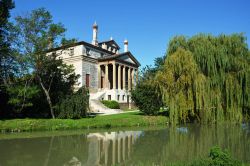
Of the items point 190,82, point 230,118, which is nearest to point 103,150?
point 190,82

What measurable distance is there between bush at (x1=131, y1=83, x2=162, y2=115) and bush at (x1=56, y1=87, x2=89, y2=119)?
633 centimetres

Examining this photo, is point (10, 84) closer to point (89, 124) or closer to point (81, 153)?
point (89, 124)

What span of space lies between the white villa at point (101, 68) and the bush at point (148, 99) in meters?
14.0

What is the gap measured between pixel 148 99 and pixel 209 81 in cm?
752

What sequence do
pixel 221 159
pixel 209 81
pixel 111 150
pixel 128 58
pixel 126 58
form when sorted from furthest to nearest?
pixel 128 58 → pixel 126 58 → pixel 209 81 → pixel 111 150 → pixel 221 159

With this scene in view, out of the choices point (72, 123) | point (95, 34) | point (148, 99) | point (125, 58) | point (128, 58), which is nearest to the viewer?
point (72, 123)

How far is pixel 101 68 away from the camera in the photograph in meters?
51.0

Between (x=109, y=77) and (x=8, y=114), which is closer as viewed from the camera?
(x=8, y=114)

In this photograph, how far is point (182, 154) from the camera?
485 inches

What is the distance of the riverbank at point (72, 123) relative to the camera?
2153 cm

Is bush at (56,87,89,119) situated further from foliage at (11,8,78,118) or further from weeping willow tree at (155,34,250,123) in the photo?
weeping willow tree at (155,34,250,123)

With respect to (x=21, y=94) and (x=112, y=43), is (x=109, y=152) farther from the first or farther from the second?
(x=112, y=43)

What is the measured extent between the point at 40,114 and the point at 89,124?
23.0 ft

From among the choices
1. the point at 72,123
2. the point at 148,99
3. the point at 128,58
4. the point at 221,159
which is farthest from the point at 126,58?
the point at 221,159
